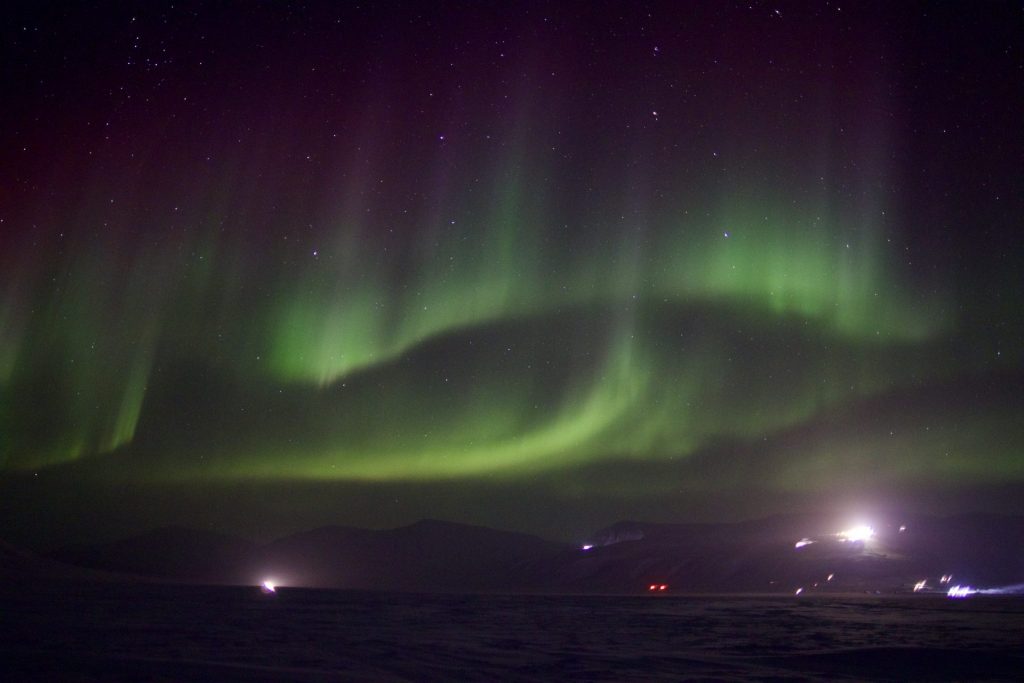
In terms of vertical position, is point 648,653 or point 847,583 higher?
point 847,583

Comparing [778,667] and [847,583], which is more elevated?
[847,583]

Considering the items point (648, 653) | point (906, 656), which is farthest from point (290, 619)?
point (906, 656)

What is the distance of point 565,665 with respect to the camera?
26.9 metres

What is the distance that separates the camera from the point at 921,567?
647ft

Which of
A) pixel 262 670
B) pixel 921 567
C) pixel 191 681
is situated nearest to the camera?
pixel 191 681

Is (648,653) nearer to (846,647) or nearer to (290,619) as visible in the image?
(846,647)

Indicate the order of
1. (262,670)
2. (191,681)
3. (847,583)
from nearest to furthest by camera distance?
(191,681), (262,670), (847,583)

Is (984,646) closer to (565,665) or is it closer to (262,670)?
(565,665)

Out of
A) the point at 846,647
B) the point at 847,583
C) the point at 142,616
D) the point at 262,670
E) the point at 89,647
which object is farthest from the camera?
the point at 847,583

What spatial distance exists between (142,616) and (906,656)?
44088 mm

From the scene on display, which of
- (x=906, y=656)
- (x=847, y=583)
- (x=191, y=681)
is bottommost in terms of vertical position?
(x=191, y=681)

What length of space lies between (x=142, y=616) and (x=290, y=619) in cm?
919

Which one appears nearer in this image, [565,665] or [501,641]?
[565,665]

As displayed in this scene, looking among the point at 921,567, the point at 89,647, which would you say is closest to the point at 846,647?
the point at 89,647
